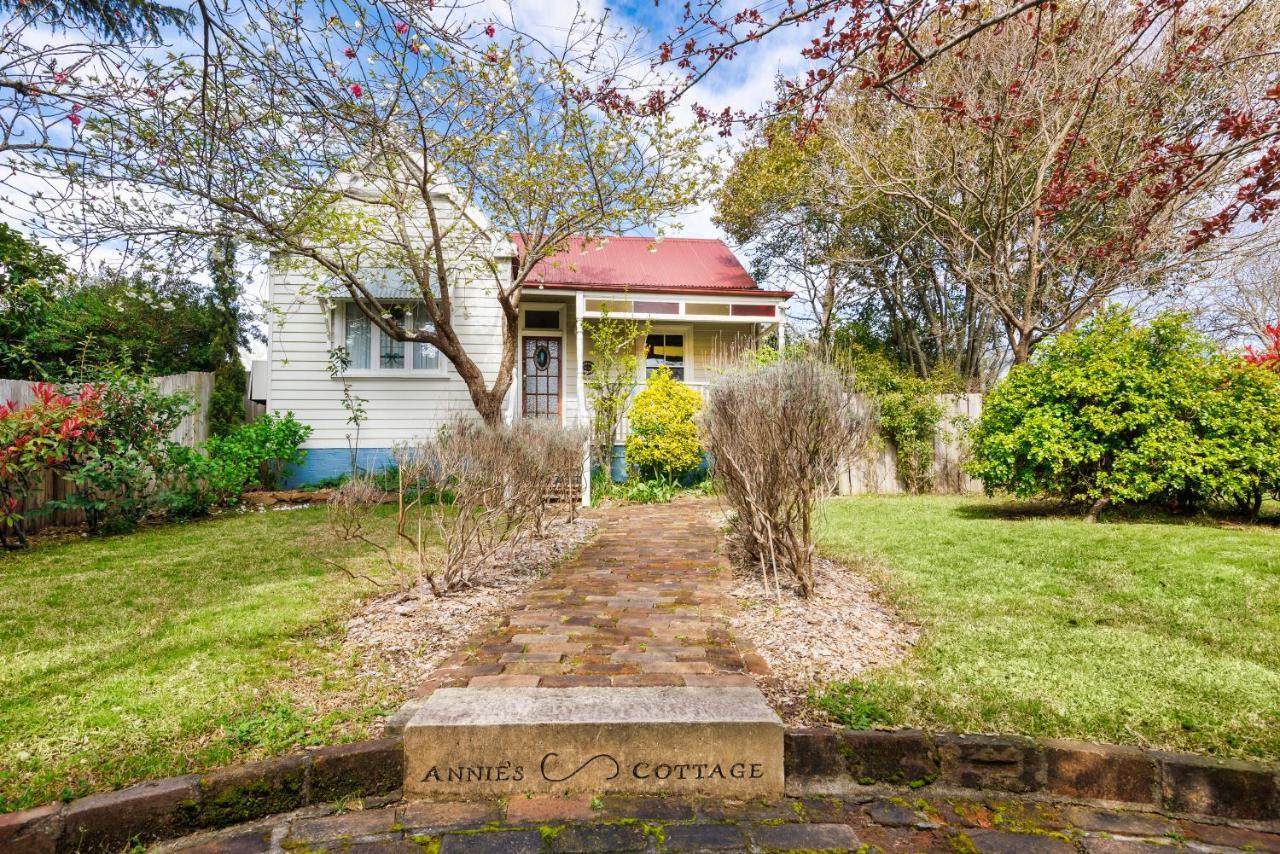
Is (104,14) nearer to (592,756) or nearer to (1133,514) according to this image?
(592,756)

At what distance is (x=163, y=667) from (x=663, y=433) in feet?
29.3

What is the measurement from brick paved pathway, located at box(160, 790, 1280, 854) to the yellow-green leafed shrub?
9.15m

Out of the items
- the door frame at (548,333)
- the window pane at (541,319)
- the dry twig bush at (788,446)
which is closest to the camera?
the dry twig bush at (788,446)

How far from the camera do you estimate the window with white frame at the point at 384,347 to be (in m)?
12.2

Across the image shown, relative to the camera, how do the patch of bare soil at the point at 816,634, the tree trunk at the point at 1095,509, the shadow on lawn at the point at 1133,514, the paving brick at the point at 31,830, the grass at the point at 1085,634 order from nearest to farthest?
the paving brick at the point at 31,830, the grass at the point at 1085,634, the patch of bare soil at the point at 816,634, the shadow on lawn at the point at 1133,514, the tree trunk at the point at 1095,509

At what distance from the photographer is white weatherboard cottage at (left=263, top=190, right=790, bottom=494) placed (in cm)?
1188

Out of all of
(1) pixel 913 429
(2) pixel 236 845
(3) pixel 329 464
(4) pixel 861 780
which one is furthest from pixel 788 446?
(3) pixel 329 464

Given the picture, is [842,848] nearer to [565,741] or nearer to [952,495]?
[565,741]

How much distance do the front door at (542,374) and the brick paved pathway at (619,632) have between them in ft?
Answer: 25.8

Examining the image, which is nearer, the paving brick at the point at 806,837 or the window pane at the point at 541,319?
the paving brick at the point at 806,837

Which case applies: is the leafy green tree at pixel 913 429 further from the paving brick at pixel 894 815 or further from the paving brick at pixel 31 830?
the paving brick at pixel 31 830

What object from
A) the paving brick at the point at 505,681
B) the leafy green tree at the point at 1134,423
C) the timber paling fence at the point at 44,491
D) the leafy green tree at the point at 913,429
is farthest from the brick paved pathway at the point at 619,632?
the leafy green tree at the point at 913,429

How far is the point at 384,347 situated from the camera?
12328mm

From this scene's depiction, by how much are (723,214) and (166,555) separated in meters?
16.4
